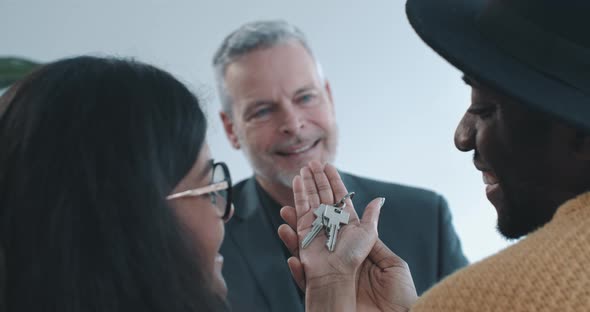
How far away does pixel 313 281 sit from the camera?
1233 mm

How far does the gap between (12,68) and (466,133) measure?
67.1 inches

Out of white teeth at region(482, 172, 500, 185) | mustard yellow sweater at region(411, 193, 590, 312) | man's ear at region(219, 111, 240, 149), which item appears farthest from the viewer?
man's ear at region(219, 111, 240, 149)

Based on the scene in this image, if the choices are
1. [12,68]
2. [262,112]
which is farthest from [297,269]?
[12,68]

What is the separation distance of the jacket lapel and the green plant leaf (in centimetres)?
83

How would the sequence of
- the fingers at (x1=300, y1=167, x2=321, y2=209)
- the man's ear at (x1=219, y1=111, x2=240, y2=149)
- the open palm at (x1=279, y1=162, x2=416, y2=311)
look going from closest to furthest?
the open palm at (x1=279, y1=162, x2=416, y2=311) → the fingers at (x1=300, y1=167, x2=321, y2=209) → the man's ear at (x1=219, y1=111, x2=240, y2=149)

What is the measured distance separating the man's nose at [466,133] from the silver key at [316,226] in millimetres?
347

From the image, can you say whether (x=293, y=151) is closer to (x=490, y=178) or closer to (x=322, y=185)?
(x=322, y=185)

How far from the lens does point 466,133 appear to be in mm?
995

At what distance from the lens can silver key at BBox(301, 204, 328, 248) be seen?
1.25 metres

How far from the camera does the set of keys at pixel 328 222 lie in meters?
1.24

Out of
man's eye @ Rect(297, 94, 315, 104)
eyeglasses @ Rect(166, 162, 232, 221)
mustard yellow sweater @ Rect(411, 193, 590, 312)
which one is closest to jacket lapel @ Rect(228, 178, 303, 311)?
man's eye @ Rect(297, 94, 315, 104)

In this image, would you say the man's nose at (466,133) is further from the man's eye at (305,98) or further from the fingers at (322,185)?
the man's eye at (305,98)

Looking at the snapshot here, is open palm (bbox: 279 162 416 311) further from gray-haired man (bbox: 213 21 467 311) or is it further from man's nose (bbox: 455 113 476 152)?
gray-haired man (bbox: 213 21 467 311)

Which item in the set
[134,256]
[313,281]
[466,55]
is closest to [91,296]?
[134,256]
